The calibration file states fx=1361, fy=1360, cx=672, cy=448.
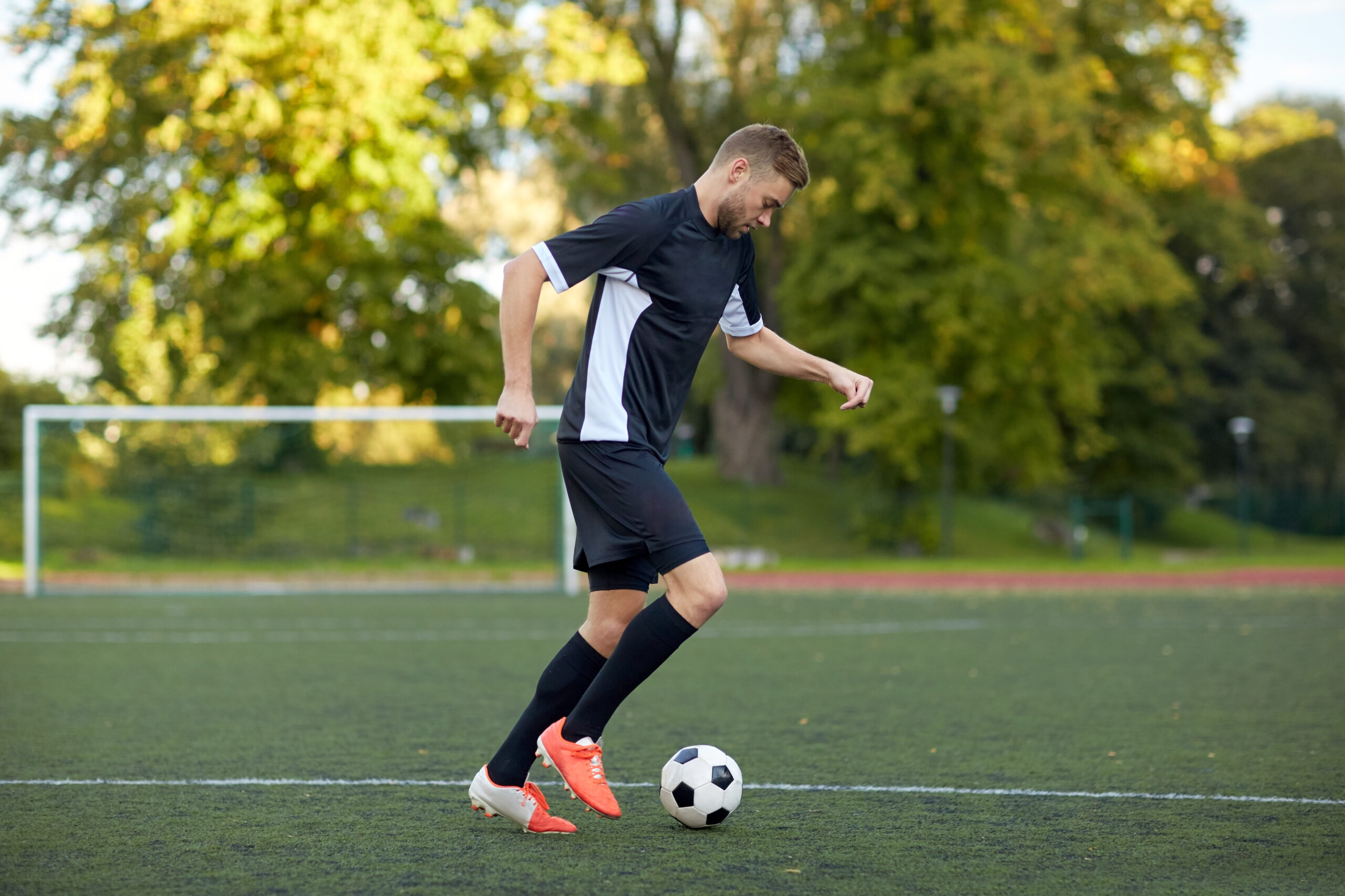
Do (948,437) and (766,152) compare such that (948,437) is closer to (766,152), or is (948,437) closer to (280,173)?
(280,173)

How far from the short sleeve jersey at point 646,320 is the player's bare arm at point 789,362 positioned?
0.42 metres

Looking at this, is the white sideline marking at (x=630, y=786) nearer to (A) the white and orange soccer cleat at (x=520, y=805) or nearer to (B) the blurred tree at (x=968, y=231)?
(A) the white and orange soccer cleat at (x=520, y=805)

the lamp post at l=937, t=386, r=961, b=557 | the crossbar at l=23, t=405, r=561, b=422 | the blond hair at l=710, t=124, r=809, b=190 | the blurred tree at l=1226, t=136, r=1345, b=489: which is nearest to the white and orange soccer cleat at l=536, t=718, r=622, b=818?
the blond hair at l=710, t=124, r=809, b=190

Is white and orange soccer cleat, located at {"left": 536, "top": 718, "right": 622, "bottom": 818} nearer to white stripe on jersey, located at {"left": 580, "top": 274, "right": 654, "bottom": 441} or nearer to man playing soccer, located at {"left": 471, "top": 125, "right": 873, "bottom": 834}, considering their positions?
man playing soccer, located at {"left": 471, "top": 125, "right": 873, "bottom": 834}

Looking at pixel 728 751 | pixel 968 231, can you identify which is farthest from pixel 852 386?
pixel 968 231

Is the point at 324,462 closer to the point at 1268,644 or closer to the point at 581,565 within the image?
the point at 1268,644

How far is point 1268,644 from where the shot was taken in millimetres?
10117

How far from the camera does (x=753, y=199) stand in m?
3.81

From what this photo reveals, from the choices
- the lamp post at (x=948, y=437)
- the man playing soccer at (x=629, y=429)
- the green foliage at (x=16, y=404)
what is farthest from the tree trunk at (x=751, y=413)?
the man playing soccer at (x=629, y=429)

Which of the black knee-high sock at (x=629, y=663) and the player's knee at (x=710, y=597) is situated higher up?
the player's knee at (x=710, y=597)

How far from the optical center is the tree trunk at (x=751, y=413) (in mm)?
31766

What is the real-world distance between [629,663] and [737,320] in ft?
3.75

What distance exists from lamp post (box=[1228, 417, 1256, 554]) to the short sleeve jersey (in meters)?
36.1

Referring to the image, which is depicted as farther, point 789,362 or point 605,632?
point 789,362
